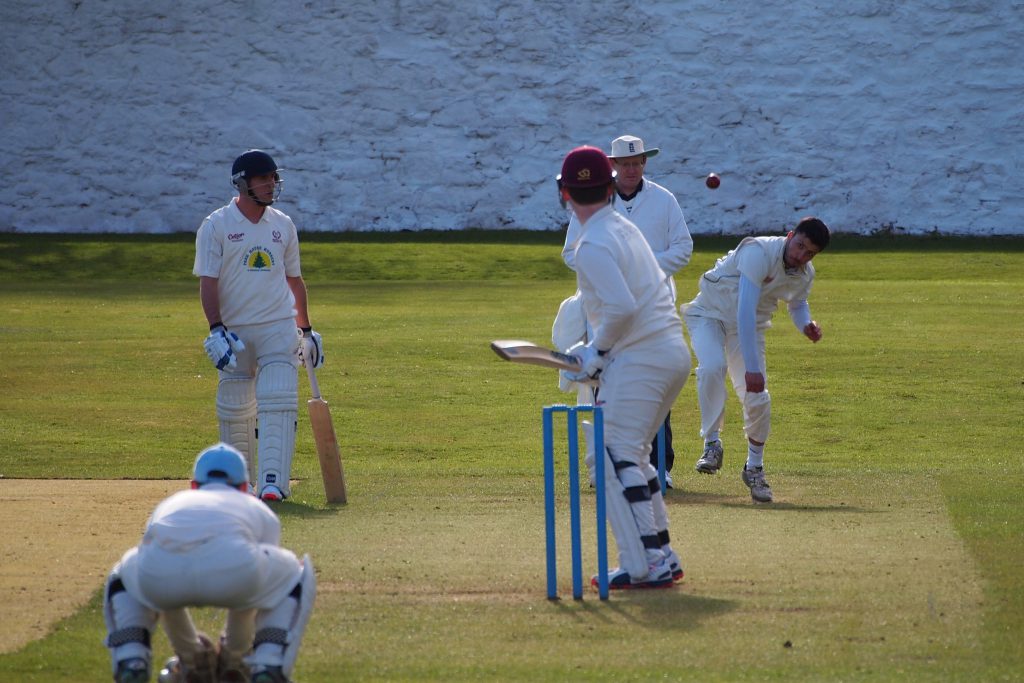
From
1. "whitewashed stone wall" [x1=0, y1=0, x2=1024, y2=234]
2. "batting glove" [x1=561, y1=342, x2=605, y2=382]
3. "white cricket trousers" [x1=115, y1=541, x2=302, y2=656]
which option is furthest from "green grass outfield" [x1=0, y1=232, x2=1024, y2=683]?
"whitewashed stone wall" [x1=0, y1=0, x2=1024, y2=234]

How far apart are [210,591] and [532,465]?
585 centimetres

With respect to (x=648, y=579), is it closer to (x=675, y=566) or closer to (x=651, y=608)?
(x=675, y=566)

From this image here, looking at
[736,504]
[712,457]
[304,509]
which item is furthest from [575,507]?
[712,457]

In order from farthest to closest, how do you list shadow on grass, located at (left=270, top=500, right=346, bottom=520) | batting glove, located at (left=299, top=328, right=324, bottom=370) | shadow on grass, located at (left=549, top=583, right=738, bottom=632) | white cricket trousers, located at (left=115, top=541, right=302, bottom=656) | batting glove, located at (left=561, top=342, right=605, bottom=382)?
batting glove, located at (left=299, top=328, right=324, bottom=370) → shadow on grass, located at (left=270, top=500, right=346, bottom=520) → batting glove, located at (left=561, top=342, right=605, bottom=382) → shadow on grass, located at (left=549, top=583, right=738, bottom=632) → white cricket trousers, located at (left=115, top=541, right=302, bottom=656)

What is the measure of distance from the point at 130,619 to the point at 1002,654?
8.61 ft

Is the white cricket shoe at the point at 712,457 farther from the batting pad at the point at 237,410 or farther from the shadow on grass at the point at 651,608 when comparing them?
the shadow on grass at the point at 651,608

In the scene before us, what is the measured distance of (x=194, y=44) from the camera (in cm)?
2638

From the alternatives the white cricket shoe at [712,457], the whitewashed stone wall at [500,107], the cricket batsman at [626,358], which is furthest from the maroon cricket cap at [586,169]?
the whitewashed stone wall at [500,107]

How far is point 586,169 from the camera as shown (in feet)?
19.9

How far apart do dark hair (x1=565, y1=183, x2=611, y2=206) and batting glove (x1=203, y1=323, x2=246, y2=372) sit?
8.79 ft

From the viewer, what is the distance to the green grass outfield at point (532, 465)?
5125 millimetres

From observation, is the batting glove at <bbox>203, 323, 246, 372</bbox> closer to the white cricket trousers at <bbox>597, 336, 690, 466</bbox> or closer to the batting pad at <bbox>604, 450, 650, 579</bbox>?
the white cricket trousers at <bbox>597, 336, 690, 466</bbox>

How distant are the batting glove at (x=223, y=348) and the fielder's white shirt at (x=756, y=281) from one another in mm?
2515

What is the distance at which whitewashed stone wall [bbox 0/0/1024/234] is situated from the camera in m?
25.8
